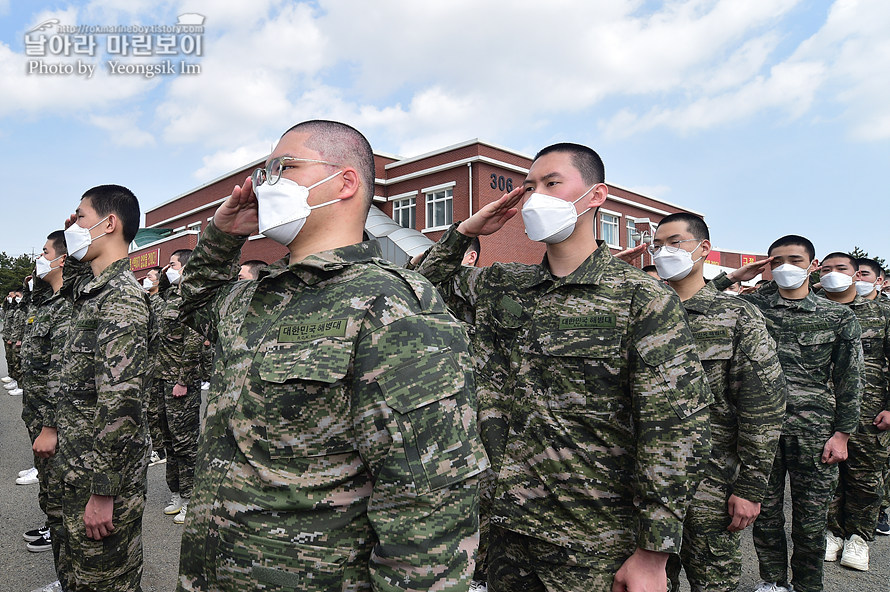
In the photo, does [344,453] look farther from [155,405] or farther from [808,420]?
[155,405]

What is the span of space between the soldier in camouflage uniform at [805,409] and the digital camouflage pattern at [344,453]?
11.6 feet

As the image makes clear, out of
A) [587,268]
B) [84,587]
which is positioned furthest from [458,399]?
[84,587]

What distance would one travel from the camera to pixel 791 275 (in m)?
4.37

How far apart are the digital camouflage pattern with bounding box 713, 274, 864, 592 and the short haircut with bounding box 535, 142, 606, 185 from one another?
7.13ft

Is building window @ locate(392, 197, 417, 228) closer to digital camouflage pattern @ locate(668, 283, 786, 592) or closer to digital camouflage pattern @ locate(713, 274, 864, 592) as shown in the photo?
digital camouflage pattern @ locate(713, 274, 864, 592)

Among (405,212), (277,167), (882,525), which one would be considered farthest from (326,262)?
(405,212)

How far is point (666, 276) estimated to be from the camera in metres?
3.64

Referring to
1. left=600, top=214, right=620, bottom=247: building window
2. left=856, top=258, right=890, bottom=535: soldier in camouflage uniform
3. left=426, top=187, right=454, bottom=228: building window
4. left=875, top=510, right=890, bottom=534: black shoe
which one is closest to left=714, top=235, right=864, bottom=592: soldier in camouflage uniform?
left=856, top=258, right=890, bottom=535: soldier in camouflage uniform

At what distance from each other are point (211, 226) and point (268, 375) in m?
1.02

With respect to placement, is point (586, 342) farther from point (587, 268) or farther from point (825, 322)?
point (825, 322)

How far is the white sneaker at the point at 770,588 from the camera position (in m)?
3.84

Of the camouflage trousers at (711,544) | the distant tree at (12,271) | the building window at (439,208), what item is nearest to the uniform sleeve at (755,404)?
the camouflage trousers at (711,544)

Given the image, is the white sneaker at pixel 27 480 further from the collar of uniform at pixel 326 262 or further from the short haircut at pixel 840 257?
the short haircut at pixel 840 257

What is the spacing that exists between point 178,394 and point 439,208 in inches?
A: 851
